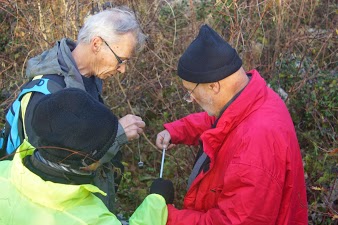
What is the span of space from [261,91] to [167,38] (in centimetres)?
302

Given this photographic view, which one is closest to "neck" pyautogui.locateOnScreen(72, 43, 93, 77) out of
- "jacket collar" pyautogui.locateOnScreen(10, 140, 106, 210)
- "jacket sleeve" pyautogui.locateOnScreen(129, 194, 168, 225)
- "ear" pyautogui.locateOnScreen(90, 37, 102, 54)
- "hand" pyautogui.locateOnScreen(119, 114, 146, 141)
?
"ear" pyautogui.locateOnScreen(90, 37, 102, 54)

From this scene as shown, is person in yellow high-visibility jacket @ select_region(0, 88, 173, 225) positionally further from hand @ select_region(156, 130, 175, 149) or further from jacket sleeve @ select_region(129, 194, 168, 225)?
hand @ select_region(156, 130, 175, 149)

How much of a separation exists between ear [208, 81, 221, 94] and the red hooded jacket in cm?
13

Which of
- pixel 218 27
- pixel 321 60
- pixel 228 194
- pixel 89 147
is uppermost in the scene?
pixel 89 147

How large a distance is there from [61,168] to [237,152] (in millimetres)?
869

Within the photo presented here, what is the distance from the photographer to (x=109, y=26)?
3.02m

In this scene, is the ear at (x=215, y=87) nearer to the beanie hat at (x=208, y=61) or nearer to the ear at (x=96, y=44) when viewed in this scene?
the beanie hat at (x=208, y=61)

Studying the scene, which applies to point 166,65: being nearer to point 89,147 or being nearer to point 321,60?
point 321,60

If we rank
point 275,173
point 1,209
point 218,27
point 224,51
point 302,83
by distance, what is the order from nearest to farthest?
point 1,209 < point 275,173 < point 224,51 < point 302,83 < point 218,27

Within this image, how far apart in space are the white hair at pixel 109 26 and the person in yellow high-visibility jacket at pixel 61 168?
911 mm

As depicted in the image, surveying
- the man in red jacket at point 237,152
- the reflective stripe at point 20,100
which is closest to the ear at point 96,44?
the reflective stripe at point 20,100

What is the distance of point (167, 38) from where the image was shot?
557cm

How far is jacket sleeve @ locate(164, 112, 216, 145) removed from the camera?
333 centimetres

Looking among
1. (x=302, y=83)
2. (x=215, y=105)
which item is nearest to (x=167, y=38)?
(x=302, y=83)
